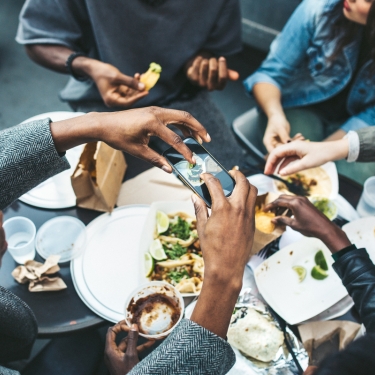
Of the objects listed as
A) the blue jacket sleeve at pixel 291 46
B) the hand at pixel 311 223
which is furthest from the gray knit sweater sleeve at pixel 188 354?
the blue jacket sleeve at pixel 291 46

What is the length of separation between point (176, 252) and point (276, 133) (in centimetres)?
89

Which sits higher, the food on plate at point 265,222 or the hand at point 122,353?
the food on plate at point 265,222

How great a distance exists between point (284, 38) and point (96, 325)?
1877mm

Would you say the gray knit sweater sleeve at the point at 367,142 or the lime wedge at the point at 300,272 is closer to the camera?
the lime wedge at the point at 300,272

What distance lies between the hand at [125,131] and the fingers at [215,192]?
159mm

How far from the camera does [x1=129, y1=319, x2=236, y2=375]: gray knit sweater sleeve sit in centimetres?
95

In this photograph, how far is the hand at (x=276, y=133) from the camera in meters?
1.93

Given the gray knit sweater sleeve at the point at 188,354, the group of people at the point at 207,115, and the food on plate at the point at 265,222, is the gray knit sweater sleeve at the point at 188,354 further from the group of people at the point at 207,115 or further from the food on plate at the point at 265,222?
the food on plate at the point at 265,222

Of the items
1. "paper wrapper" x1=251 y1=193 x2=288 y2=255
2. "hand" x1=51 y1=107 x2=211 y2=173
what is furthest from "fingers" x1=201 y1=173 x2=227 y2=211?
"paper wrapper" x1=251 y1=193 x2=288 y2=255

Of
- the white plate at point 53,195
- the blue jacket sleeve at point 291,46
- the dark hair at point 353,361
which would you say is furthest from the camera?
the blue jacket sleeve at point 291,46

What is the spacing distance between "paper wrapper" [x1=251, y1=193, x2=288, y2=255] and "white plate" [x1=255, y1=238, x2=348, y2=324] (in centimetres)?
7

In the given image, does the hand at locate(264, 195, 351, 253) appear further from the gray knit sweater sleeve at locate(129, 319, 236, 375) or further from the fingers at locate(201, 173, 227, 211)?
the gray knit sweater sleeve at locate(129, 319, 236, 375)

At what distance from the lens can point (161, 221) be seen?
1.58m

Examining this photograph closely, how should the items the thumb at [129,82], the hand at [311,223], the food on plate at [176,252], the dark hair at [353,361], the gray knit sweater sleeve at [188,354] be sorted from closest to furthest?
the dark hair at [353,361] → the gray knit sweater sleeve at [188,354] → the hand at [311,223] → the food on plate at [176,252] → the thumb at [129,82]
